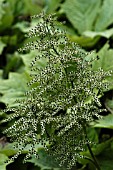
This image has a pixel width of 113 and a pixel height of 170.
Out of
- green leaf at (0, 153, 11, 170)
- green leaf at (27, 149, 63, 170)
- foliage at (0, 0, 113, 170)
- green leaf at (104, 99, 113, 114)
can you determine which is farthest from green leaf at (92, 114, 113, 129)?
green leaf at (0, 153, 11, 170)

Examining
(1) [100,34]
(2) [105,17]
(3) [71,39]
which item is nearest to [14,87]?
(3) [71,39]

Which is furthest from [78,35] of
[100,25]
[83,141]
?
[83,141]

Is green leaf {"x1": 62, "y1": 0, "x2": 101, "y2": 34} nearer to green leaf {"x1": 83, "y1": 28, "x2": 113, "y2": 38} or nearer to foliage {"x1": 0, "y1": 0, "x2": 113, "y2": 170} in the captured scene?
foliage {"x1": 0, "y1": 0, "x2": 113, "y2": 170}

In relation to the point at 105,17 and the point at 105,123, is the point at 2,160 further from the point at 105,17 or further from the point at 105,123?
the point at 105,17

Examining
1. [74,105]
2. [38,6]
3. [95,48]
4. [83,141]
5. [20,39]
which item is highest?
[38,6]

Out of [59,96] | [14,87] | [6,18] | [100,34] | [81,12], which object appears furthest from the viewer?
[6,18]

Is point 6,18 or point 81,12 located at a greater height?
point 6,18

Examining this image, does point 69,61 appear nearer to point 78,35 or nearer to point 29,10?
point 78,35
